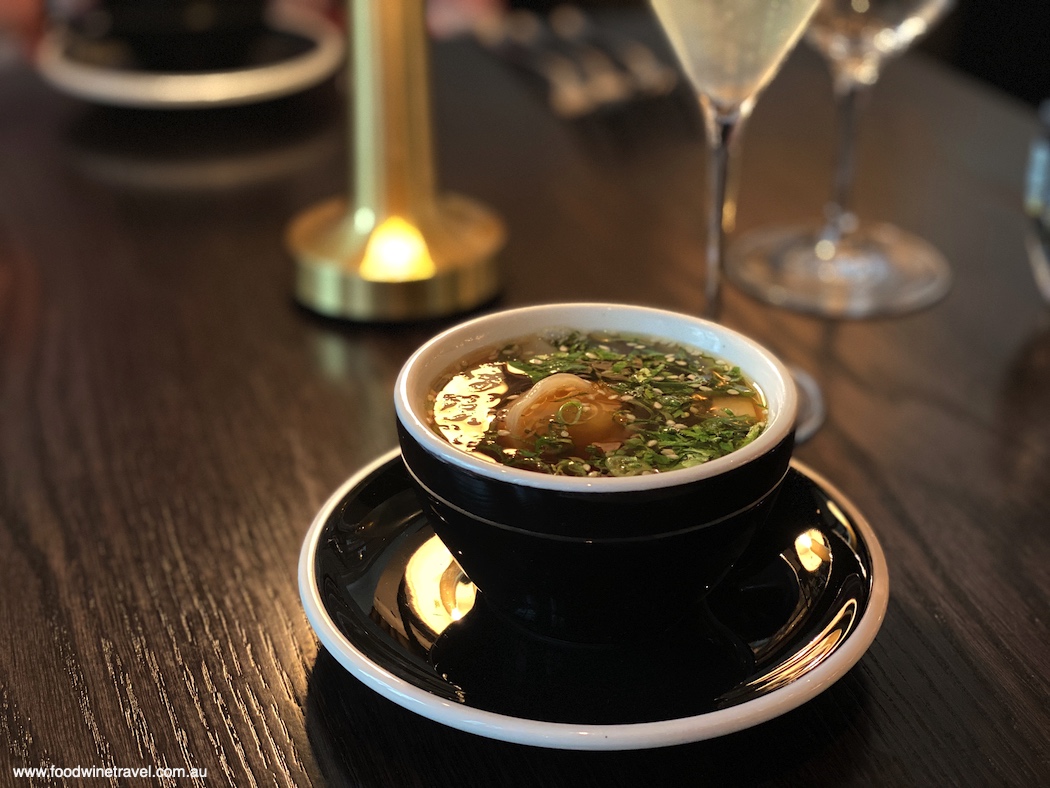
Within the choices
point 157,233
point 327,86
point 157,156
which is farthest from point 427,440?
point 327,86

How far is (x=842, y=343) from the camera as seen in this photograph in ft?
2.93

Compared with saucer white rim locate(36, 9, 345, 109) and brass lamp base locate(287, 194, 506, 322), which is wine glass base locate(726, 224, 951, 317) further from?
saucer white rim locate(36, 9, 345, 109)

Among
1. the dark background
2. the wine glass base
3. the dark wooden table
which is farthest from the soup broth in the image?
the dark background

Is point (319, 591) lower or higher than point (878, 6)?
lower

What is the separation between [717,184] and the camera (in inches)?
32.0

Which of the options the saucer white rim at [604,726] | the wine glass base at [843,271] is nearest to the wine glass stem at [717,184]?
the wine glass base at [843,271]

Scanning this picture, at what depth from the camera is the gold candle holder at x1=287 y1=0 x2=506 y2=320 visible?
2.96 feet

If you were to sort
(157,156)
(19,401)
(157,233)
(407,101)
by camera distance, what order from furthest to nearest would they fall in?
(157,156), (157,233), (407,101), (19,401)

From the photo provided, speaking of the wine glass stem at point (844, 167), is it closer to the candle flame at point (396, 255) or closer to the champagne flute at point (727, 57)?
the champagne flute at point (727, 57)

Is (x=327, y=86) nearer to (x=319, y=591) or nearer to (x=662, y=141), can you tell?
(x=662, y=141)

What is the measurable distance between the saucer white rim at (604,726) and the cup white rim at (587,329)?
0.09 metres

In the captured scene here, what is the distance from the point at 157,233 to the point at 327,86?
49 centimetres

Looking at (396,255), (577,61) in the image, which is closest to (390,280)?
(396,255)

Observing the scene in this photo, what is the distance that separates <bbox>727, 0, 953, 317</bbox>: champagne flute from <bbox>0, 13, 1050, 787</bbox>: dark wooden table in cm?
3
